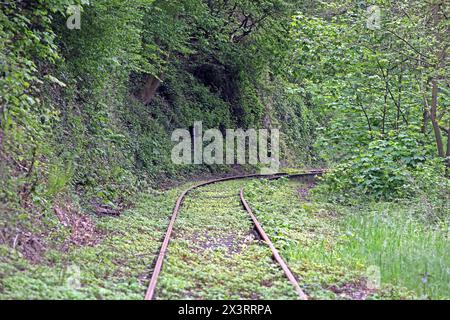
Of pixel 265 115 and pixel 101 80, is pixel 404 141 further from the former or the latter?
pixel 265 115

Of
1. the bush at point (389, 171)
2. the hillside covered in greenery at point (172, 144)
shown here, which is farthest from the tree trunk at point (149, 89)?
the bush at point (389, 171)

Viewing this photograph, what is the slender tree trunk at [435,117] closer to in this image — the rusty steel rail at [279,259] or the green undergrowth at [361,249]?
the green undergrowth at [361,249]

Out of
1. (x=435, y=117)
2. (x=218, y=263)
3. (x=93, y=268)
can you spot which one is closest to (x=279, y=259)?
(x=218, y=263)

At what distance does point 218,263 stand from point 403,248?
2974 millimetres

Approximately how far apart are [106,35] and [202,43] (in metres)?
13.5

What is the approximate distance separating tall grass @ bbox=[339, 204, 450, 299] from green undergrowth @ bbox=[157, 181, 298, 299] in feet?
4.89

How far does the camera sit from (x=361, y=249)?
→ 30.7 feet

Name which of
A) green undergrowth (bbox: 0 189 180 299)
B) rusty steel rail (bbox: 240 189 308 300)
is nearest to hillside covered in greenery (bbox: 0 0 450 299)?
green undergrowth (bbox: 0 189 180 299)

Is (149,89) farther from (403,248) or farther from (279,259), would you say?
(279,259)

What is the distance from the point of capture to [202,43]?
88.2 feet

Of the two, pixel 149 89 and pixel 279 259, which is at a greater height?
pixel 149 89

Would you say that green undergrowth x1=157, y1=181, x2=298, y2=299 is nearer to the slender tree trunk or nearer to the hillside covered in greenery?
the hillside covered in greenery

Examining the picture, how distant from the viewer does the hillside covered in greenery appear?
8.02m
